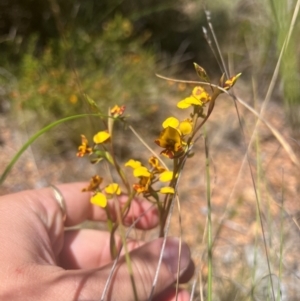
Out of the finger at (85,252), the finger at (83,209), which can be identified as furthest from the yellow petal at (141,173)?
the finger at (85,252)

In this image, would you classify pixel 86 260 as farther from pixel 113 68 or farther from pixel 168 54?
pixel 168 54

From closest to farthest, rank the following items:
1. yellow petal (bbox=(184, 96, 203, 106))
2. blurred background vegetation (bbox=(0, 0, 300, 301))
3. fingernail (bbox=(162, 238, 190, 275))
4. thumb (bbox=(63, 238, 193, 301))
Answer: yellow petal (bbox=(184, 96, 203, 106)) < thumb (bbox=(63, 238, 193, 301)) < fingernail (bbox=(162, 238, 190, 275)) < blurred background vegetation (bbox=(0, 0, 300, 301))

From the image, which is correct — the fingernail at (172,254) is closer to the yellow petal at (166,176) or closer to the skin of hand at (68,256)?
the skin of hand at (68,256)

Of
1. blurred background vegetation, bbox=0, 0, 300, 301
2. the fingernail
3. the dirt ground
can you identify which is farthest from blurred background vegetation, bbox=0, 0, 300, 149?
the fingernail

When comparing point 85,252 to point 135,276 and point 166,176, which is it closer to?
point 135,276

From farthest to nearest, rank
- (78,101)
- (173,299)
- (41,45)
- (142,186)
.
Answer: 1. (41,45)
2. (78,101)
3. (173,299)
4. (142,186)

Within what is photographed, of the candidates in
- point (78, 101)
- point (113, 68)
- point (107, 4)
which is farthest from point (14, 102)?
point (107, 4)

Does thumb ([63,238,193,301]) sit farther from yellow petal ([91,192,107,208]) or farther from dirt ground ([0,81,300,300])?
dirt ground ([0,81,300,300])

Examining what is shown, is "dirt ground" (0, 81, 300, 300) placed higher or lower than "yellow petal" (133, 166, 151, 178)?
lower
